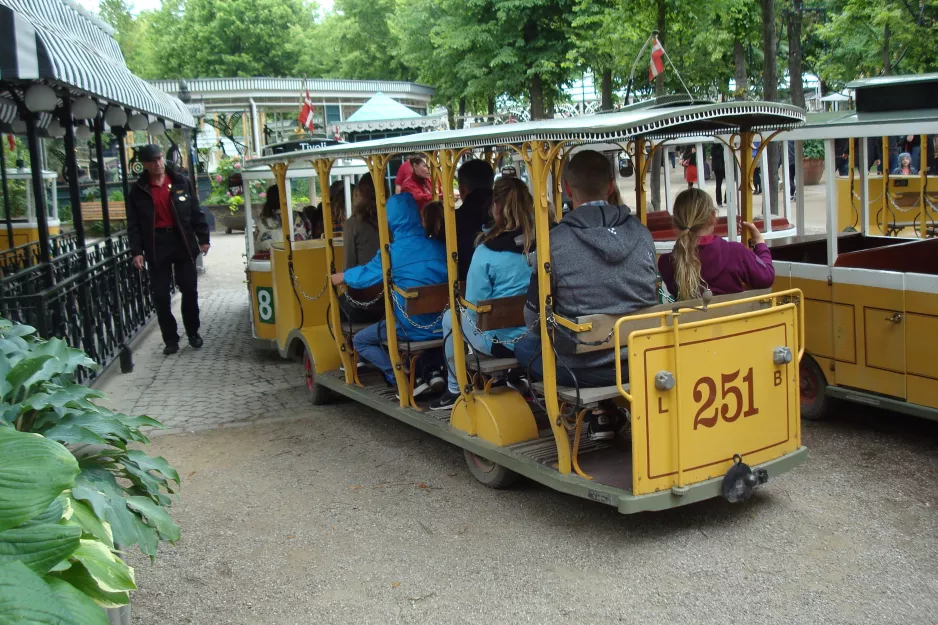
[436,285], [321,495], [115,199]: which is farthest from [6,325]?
[115,199]

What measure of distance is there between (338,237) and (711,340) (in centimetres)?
503

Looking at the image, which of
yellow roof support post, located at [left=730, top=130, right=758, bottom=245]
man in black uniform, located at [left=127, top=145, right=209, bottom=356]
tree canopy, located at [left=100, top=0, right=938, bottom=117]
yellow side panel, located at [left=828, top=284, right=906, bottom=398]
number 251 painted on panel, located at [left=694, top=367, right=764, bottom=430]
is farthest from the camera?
tree canopy, located at [left=100, top=0, right=938, bottom=117]

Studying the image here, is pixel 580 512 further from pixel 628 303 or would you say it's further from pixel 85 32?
pixel 85 32

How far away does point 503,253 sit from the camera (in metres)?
5.69

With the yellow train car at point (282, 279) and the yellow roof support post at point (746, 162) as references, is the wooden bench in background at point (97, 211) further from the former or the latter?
the yellow roof support post at point (746, 162)

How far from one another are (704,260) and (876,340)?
4.98ft

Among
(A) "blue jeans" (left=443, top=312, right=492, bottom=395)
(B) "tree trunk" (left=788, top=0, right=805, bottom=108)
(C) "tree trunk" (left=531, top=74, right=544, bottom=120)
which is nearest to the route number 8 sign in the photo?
(A) "blue jeans" (left=443, top=312, right=492, bottom=395)

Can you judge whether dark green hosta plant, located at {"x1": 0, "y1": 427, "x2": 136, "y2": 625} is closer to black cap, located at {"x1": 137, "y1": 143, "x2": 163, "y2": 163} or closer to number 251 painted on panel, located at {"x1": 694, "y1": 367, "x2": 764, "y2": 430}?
number 251 painted on panel, located at {"x1": 694, "y1": 367, "x2": 764, "y2": 430}

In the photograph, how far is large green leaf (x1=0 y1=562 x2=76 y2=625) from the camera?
203 centimetres

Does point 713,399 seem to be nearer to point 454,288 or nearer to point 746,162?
point 454,288

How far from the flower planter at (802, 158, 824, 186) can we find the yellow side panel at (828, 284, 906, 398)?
21138mm

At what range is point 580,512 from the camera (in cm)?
535

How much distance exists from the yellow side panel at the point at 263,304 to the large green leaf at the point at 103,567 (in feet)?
22.1

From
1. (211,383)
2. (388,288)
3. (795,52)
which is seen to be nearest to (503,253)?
(388,288)
